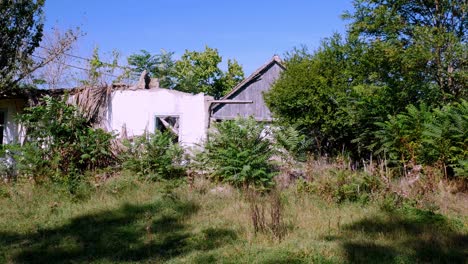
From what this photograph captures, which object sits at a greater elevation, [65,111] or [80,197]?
[65,111]

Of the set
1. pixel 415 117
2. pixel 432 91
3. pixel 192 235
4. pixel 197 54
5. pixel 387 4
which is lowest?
pixel 192 235

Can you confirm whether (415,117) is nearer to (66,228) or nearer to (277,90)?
(277,90)

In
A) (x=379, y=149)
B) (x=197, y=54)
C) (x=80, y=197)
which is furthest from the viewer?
(x=197, y=54)

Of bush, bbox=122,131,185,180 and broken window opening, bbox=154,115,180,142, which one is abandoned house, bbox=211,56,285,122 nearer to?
broken window opening, bbox=154,115,180,142

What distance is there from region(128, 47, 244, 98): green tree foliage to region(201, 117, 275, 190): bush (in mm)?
25437

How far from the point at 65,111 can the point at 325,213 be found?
7.70 metres

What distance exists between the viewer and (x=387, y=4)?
12469mm

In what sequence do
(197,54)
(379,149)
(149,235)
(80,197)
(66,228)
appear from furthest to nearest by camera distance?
(197,54)
(379,149)
(80,197)
(66,228)
(149,235)

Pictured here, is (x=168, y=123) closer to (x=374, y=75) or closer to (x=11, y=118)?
(x=11, y=118)

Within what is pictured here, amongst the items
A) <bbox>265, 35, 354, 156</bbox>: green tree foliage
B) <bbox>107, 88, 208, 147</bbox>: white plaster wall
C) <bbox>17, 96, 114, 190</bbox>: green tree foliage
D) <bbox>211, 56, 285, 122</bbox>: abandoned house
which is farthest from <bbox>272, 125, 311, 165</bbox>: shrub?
<bbox>211, 56, 285, 122</bbox>: abandoned house

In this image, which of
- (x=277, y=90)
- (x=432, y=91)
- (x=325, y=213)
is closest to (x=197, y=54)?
(x=277, y=90)

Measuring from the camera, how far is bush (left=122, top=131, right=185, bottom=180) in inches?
435

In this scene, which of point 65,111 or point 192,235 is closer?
point 192,235

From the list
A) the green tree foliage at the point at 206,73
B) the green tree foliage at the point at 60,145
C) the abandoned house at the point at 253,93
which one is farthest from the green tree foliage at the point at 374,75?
the green tree foliage at the point at 206,73
